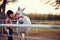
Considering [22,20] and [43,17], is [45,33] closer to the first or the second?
[43,17]

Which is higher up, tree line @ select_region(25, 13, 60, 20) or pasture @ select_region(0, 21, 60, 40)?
tree line @ select_region(25, 13, 60, 20)

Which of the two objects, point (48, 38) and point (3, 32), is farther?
point (3, 32)

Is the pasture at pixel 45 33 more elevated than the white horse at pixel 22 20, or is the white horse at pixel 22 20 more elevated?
the white horse at pixel 22 20

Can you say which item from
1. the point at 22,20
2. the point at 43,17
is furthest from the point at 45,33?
the point at 22,20

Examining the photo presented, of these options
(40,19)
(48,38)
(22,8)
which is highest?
(22,8)

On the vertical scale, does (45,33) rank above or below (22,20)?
below

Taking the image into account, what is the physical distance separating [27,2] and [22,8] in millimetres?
97

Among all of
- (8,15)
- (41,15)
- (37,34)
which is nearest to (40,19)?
(41,15)

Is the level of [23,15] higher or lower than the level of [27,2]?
lower

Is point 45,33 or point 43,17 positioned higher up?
point 43,17

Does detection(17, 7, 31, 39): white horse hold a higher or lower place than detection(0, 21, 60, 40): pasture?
higher

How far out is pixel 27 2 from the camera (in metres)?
1.99

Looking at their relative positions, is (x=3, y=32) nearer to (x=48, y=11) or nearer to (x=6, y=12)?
(x=6, y=12)

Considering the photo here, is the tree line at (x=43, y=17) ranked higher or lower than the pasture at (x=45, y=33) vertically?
higher
